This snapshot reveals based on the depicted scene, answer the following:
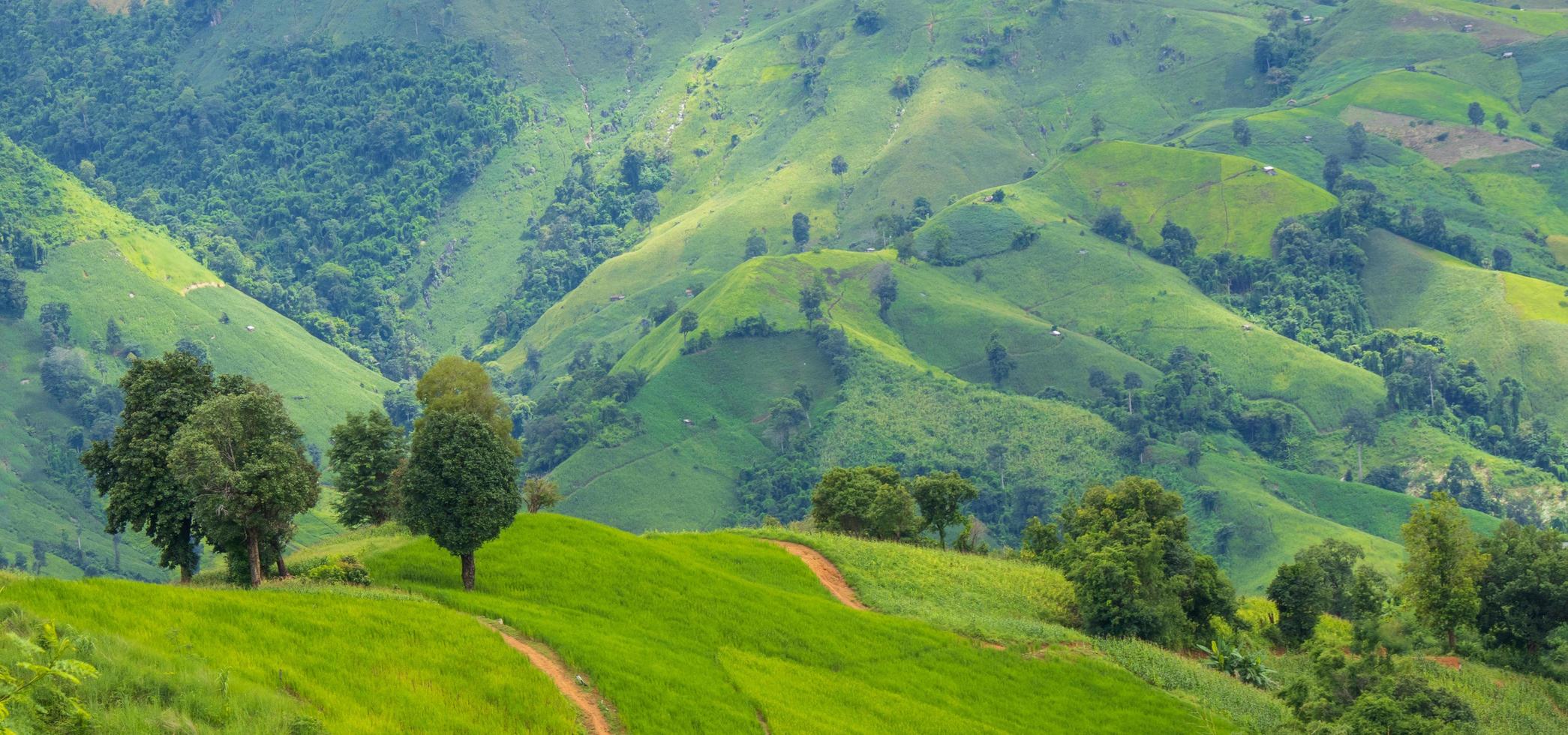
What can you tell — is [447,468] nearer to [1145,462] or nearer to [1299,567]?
[1299,567]

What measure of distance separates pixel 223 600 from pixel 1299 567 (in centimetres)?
6405

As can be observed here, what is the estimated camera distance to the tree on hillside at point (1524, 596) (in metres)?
70.4

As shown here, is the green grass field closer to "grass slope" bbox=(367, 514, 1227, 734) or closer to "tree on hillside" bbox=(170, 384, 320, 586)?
"grass slope" bbox=(367, 514, 1227, 734)

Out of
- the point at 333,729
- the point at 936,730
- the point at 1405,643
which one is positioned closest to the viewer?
the point at 333,729

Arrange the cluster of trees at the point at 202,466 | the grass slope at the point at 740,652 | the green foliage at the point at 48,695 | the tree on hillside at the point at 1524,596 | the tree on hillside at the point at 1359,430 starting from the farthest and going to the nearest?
1. the tree on hillside at the point at 1359,430
2. the tree on hillside at the point at 1524,596
3. the cluster of trees at the point at 202,466
4. the grass slope at the point at 740,652
5. the green foliage at the point at 48,695

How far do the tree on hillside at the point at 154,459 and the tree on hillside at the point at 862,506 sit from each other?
155 feet

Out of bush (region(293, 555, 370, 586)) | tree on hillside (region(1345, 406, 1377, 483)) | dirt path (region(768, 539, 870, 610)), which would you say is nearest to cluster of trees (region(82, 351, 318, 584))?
bush (region(293, 555, 370, 586))

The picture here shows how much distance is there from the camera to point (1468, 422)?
199375mm

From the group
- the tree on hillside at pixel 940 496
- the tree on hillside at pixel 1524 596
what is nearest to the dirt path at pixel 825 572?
the tree on hillside at pixel 940 496

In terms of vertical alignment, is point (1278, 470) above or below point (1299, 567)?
below

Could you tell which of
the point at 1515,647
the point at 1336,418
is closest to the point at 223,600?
the point at 1515,647

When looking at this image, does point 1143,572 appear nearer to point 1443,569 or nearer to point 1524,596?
point 1443,569

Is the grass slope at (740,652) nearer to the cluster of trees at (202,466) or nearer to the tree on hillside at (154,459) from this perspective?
the cluster of trees at (202,466)

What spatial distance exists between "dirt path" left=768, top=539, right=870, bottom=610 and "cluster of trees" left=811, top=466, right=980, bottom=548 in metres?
14.3
